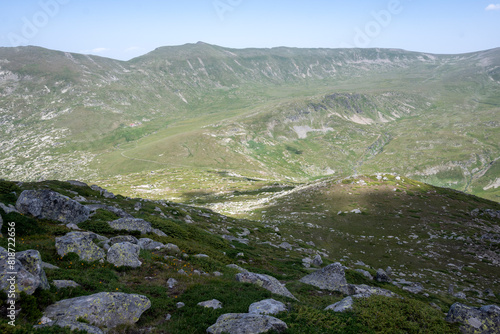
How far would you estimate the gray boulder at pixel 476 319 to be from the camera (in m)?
14.6

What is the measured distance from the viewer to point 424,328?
544 inches

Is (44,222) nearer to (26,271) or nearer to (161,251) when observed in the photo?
(161,251)

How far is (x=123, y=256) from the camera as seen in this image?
60.6ft

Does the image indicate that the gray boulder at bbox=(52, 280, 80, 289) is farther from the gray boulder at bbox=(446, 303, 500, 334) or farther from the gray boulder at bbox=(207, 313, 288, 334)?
the gray boulder at bbox=(446, 303, 500, 334)

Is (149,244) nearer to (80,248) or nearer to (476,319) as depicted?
(80,248)

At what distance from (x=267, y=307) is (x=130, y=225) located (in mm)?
18759

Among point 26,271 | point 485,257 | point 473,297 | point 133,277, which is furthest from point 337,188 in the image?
point 26,271

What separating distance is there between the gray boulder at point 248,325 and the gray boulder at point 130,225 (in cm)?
1755

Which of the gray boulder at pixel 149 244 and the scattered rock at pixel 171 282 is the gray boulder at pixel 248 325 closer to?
the scattered rock at pixel 171 282

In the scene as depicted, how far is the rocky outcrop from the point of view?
1131 centimetres

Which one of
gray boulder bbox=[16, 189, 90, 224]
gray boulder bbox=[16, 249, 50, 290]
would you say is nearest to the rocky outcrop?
gray boulder bbox=[16, 249, 50, 290]

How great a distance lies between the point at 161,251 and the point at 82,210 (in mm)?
11486

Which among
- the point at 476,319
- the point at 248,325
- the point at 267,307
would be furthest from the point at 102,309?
the point at 476,319

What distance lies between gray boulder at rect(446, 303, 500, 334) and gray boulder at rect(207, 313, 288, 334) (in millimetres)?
11270
